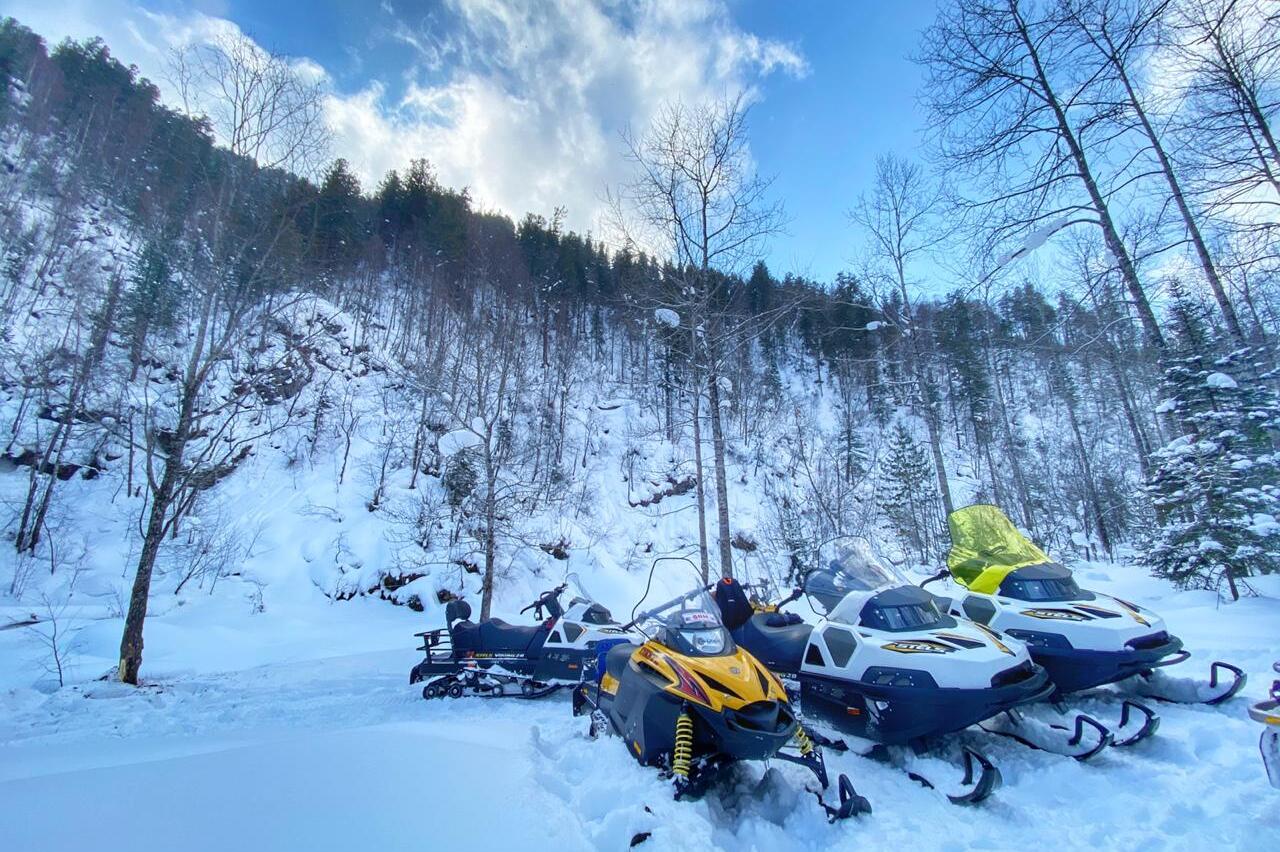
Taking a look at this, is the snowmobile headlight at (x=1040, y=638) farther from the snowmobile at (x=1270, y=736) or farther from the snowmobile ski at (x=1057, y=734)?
the snowmobile at (x=1270, y=736)

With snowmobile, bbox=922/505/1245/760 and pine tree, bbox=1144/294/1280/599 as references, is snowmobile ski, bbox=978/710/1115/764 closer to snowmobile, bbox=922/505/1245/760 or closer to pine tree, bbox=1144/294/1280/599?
snowmobile, bbox=922/505/1245/760

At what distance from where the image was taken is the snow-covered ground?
2.45 m

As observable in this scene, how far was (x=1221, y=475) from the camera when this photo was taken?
7.31 m

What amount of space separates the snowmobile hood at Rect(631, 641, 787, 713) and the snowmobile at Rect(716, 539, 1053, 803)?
92 cm

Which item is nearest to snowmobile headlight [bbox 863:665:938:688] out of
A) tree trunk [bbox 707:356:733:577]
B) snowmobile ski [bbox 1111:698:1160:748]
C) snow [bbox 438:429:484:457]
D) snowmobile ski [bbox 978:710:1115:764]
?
snowmobile ski [bbox 978:710:1115:764]

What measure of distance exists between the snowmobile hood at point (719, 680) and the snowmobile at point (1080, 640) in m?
2.12

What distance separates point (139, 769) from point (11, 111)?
41.4 m

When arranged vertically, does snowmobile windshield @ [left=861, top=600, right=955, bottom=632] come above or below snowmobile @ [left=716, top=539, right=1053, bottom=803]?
above

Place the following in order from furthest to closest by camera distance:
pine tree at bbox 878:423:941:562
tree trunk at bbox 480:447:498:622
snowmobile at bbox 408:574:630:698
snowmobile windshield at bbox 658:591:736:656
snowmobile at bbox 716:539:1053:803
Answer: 1. pine tree at bbox 878:423:941:562
2. tree trunk at bbox 480:447:498:622
3. snowmobile at bbox 408:574:630:698
4. snowmobile windshield at bbox 658:591:736:656
5. snowmobile at bbox 716:539:1053:803

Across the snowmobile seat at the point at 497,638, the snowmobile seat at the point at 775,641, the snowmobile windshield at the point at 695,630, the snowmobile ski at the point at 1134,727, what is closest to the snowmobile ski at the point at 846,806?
the snowmobile windshield at the point at 695,630

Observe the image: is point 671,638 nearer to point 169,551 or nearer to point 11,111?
point 169,551

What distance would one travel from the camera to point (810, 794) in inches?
121

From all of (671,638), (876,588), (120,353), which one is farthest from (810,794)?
(120,353)

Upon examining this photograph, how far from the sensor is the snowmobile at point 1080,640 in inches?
147
